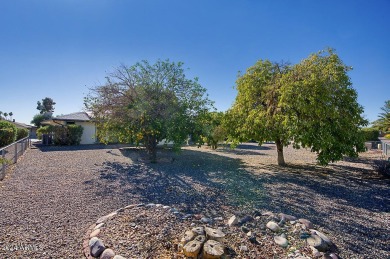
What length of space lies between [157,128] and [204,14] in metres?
6.00

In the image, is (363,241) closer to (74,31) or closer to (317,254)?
(317,254)

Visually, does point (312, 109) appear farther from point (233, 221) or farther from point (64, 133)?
point (64, 133)

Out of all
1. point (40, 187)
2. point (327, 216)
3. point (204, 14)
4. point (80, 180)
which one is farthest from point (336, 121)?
point (40, 187)

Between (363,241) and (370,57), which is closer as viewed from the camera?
(363,241)

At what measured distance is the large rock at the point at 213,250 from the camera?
2808 mm

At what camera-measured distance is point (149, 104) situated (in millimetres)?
9695

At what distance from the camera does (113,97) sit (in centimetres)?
1109

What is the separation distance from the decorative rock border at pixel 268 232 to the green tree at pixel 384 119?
108ft

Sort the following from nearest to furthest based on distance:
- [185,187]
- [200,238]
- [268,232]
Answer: [200,238]
[268,232]
[185,187]

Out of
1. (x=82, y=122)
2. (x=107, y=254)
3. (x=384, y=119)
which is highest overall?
(x=384, y=119)

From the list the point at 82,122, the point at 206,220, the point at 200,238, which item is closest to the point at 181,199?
the point at 206,220

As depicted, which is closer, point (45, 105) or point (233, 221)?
point (233, 221)

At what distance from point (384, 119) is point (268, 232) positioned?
34.3m

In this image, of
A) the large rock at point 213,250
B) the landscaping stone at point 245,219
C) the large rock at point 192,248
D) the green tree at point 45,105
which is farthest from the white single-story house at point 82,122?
the green tree at point 45,105
